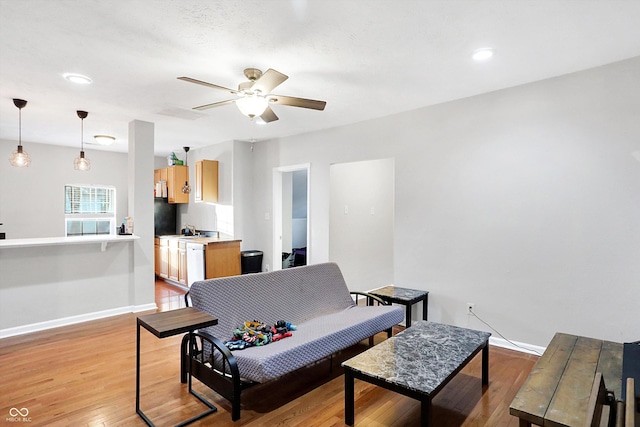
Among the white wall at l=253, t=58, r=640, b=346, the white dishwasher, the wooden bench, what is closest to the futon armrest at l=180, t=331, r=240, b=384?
the wooden bench

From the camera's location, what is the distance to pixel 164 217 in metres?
7.34

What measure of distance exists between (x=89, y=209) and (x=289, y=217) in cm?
407

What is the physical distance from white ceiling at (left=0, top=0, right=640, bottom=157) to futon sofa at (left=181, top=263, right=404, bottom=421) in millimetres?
1777

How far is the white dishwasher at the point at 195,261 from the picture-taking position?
5438 mm

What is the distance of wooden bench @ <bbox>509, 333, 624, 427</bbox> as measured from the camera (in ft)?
5.04

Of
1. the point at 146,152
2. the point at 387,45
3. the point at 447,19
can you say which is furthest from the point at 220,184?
the point at 447,19

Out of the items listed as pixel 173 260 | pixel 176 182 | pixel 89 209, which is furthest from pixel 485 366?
pixel 89 209

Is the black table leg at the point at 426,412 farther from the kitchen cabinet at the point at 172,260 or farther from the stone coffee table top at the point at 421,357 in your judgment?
the kitchen cabinet at the point at 172,260

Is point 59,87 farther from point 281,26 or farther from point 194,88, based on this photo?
point 281,26

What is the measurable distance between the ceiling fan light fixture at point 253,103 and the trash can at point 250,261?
3.52 metres

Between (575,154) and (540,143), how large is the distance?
0.29 meters

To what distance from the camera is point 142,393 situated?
2510 mm

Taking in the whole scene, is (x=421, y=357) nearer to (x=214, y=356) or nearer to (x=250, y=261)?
(x=214, y=356)

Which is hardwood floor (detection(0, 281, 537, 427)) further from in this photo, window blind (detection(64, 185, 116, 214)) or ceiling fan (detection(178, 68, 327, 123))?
window blind (detection(64, 185, 116, 214))
